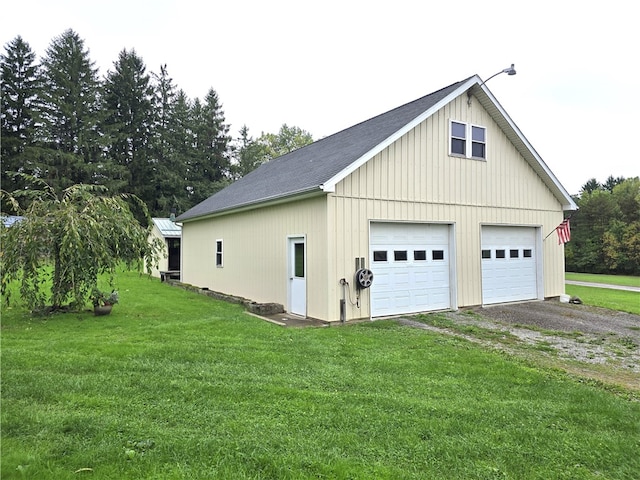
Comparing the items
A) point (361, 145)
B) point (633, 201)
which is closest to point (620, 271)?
point (633, 201)

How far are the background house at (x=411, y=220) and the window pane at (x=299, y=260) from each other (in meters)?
0.05

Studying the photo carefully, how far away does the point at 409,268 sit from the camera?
388 inches

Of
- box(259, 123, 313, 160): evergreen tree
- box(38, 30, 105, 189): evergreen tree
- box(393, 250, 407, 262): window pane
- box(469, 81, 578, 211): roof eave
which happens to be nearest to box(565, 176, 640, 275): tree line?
box(469, 81, 578, 211): roof eave

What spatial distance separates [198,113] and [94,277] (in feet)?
113

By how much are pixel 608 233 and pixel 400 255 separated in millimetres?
33698

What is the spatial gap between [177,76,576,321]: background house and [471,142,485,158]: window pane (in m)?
0.04

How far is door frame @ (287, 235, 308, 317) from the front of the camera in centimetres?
926

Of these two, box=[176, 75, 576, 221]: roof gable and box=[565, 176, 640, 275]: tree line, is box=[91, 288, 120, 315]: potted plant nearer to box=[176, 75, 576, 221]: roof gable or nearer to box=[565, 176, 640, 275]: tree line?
box=[176, 75, 576, 221]: roof gable

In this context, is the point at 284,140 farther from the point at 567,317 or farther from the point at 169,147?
the point at 567,317

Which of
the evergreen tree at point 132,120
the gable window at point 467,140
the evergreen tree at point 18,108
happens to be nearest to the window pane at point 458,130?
the gable window at point 467,140

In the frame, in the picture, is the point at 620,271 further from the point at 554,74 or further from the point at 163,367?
the point at 163,367

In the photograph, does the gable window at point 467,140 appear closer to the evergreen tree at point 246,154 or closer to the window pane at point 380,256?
the window pane at point 380,256

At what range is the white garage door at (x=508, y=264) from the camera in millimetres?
11312

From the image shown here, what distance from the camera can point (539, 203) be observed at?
12438 millimetres
